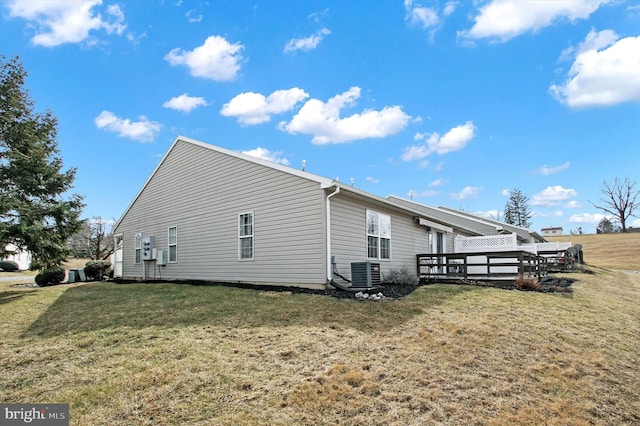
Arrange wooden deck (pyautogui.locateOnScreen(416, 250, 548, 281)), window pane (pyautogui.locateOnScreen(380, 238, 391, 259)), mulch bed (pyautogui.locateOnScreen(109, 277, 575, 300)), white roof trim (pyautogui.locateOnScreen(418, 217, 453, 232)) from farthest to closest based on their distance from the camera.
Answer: white roof trim (pyautogui.locateOnScreen(418, 217, 453, 232)) → wooden deck (pyautogui.locateOnScreen(416, 250, 548, 281)) → window pane (pyautogui.locateOnScreen(380, 238, 391, 259)) → mulch bed (pyautogui.locateOnScreen(109, 277, 575, 300))

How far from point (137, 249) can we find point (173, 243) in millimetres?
3408

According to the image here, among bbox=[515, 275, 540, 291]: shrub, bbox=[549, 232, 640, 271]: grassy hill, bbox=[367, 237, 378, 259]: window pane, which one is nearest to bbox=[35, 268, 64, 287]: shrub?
bbox=[367, 237, 378, 259]: window pane

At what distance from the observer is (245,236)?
464 inches

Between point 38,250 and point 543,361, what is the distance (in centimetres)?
1387

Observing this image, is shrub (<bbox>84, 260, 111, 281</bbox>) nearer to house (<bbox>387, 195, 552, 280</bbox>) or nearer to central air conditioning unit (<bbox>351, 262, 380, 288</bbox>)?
central air conditioning unit (<bbox>351, 262, 380, 288</bbox>)

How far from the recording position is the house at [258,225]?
10172mm

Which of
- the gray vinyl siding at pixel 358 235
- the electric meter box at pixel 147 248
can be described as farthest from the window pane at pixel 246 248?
the electric meter box at pixel 147 248

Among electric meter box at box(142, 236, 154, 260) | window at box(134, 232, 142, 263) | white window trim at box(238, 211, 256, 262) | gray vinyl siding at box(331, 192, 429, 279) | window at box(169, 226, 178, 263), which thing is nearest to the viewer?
gray vinyl siding at box(331, 192, 429, 279)

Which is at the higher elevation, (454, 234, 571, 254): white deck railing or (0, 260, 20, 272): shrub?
(454, 234, 571, 254): white deck railing

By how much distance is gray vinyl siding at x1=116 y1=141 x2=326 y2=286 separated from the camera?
10.2 m

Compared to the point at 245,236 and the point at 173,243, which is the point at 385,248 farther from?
the point at 173,243
